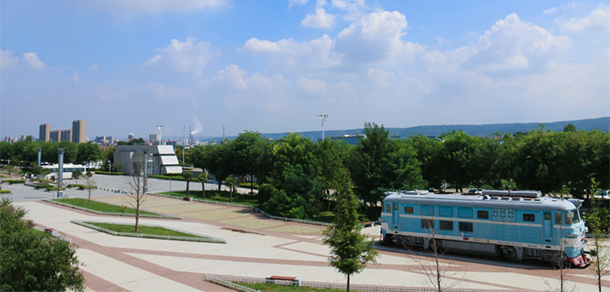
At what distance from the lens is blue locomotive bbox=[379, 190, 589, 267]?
2048cm

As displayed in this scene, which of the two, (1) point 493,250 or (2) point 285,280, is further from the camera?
(1) point 493,250

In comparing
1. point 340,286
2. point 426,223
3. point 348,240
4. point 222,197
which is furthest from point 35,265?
point 222,197

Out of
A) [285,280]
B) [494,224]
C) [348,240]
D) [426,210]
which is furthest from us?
[426,210]

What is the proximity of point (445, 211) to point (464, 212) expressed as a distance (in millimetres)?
1097

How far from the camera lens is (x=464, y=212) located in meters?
23.2

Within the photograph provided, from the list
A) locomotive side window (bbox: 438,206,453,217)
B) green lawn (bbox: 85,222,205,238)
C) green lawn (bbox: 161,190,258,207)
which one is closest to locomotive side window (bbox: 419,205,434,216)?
locomotive side window (bbox: 438,206,453,217)

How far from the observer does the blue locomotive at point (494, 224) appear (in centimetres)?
2048

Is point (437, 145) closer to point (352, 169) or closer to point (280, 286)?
point (352, 169)

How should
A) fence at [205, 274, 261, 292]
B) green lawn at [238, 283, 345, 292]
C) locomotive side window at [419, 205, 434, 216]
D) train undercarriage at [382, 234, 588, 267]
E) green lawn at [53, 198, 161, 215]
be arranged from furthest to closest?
green lawn at [53, 198, 161, 215] → locomotive side window at [419, 205, 434, 216] → train undercarriage at [382, 234, 588, 267] → green lawn at [238, 283, 345, 292] → fence at [205, 274, 261, 292]

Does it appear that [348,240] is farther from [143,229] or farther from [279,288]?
[143,229]

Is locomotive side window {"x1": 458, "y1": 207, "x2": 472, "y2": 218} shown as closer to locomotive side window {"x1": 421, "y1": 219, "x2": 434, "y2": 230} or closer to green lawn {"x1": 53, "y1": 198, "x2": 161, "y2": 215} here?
locomotive side window {"x1": 421, "y1": 219, "x2": 434, "y2": 230}

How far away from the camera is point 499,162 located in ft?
129

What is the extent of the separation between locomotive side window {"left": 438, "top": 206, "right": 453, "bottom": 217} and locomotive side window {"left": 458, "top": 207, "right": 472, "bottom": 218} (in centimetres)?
51

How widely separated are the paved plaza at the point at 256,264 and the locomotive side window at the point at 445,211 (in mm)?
2538
